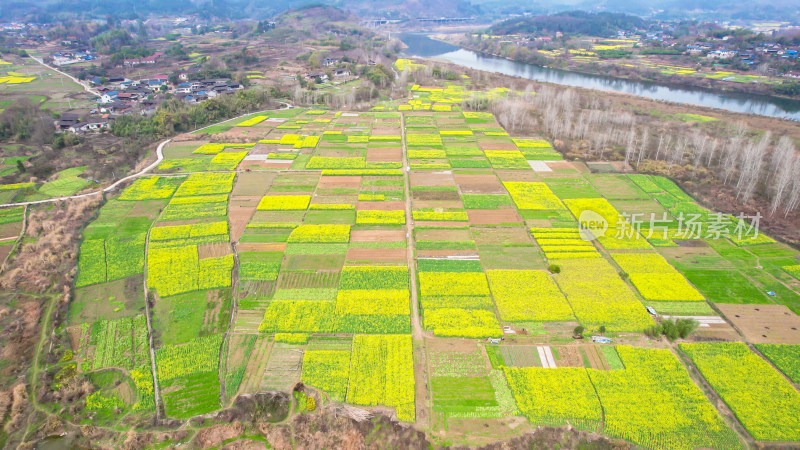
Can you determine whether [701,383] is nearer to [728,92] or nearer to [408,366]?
[408,366]

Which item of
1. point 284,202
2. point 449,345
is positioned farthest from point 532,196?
point 284,202

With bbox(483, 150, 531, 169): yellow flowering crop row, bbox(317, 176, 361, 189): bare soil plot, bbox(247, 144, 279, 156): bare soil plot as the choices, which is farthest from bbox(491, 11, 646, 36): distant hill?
bbox(317, 176, 361, 189): bare soil plot

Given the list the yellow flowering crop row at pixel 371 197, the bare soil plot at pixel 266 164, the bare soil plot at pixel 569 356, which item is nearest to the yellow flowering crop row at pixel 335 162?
the bare soil plot at pixel 266 164

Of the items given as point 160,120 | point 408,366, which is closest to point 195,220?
point 408,366

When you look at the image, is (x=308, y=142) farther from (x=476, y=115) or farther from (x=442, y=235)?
(x=476, y=115)

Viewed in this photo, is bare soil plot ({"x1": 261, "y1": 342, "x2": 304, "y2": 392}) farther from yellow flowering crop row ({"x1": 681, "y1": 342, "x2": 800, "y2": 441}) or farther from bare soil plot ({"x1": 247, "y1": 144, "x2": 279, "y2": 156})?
bare soil plot ({"x1": 247, "y1": 144, "x2": 279, "y2": 156})

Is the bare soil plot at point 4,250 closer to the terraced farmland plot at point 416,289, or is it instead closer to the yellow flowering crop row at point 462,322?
the terraced farmland plot at point 416,289
